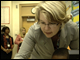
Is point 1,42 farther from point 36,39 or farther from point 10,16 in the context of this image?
point 36,39

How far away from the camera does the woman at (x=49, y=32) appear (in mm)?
538

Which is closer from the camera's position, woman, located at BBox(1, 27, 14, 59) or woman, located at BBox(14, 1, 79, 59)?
woman, located at BBox(14, 1, 79, 59)

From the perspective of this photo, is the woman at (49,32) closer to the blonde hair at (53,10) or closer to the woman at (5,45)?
the blonde hair at (53,10)

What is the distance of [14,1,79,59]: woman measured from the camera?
0.54 m

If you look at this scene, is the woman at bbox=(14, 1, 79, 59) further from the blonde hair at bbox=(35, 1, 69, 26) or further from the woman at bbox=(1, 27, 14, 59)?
the woman at bbox=(1, 27, 14, 59)

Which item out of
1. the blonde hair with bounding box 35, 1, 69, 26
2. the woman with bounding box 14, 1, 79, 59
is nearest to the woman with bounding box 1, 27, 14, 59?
the woman with bounding box 14, 1, 79, 59

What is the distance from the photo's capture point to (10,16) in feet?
8.64

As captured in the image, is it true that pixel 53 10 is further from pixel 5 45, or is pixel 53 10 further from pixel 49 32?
pixel 5 45


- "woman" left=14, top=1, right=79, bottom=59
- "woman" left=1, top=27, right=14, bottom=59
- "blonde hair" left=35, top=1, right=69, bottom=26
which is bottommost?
"woman" left=1, top=27, right=14, bottom=59

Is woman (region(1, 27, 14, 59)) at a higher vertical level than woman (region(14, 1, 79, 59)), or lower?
lower

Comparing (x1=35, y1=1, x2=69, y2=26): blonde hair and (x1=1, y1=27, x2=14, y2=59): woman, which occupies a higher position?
(x1=35, y1=1, x2=69, y2=26): blonde hair

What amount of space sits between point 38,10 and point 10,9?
2.25m

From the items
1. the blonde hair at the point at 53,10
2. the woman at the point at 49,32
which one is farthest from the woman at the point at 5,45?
the blonde hair at the point at 53,10

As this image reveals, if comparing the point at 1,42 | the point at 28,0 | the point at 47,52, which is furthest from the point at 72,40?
the point at 28,0
